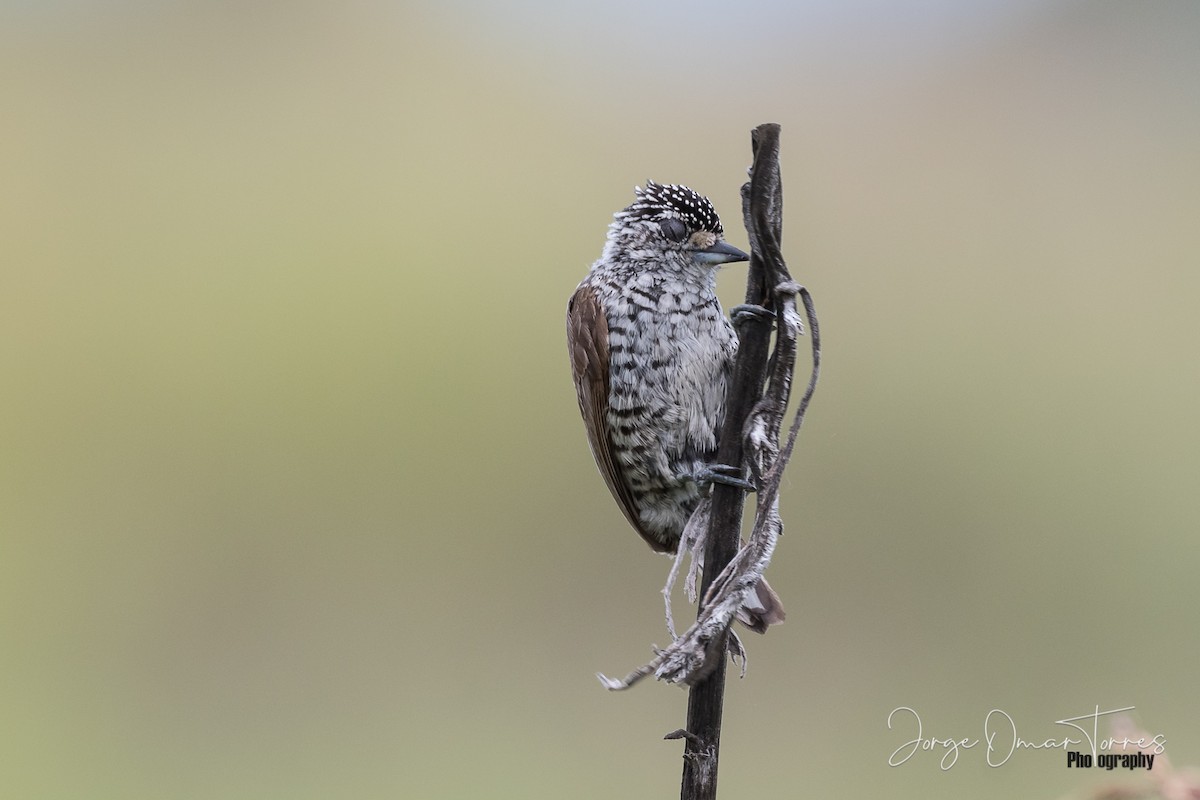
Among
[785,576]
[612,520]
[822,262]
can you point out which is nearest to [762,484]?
[785,576]

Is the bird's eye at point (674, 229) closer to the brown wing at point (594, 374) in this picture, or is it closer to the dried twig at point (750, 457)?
the brown wing at point (594, 374)

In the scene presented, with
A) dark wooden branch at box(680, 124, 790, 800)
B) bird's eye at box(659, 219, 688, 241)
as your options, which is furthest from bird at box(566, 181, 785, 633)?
dark wooden branch at box(680, 124, 790, 800)

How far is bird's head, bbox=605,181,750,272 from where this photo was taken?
353 centimetres

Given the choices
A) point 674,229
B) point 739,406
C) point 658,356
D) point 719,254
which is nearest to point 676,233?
point 674,229

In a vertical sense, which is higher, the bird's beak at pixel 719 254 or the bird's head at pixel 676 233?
the bird's head at pixel 676 233

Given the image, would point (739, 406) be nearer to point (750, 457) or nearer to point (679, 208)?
point (750, 457)

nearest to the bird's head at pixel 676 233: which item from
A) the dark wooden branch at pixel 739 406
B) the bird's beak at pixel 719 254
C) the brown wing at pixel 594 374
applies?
the bird's beak at pixel 719 254

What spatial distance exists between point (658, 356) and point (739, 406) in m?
1.43

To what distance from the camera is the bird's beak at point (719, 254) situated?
343 centimetres

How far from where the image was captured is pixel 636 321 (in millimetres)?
3449

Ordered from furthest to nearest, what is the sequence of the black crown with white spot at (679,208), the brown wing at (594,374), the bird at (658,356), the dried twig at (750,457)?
the black crown with white spot at (679,208) → the brown wing at (594,374) → the bird at (658,356) → the dried twig at (750,457)

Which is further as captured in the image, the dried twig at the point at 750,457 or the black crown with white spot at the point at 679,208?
the black crown with white spot at the point at 679,208

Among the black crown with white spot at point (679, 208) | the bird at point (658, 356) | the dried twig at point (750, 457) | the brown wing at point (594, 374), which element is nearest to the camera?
the dried twig at point (750, 457)

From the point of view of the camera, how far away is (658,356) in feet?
11.1
